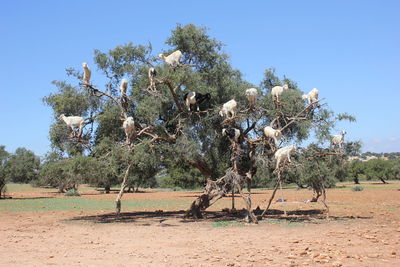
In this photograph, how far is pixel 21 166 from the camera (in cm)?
4262

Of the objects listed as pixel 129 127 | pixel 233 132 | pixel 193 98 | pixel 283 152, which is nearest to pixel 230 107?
pixel 233 132

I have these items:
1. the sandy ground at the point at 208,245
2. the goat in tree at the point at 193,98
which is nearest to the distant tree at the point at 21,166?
the sandy ground at the point at 208,245

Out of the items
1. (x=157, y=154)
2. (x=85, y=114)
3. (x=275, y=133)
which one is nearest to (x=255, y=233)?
(x=275, y=133)

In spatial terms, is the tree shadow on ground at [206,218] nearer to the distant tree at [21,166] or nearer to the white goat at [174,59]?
the white goat at [174,59]

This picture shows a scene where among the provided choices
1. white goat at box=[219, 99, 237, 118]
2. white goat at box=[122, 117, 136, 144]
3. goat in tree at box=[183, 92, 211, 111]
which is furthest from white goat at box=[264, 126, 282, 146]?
white goat at box=[122, 117, 136, 144]

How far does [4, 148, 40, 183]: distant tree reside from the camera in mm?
39656

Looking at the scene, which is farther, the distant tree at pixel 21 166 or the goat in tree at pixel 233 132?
the distant tree at pixel 21 166

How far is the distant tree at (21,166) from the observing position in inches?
1561

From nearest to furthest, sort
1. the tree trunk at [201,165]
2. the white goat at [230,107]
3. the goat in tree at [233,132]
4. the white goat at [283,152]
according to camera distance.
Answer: the white goat at [283,152], the white goat at [230,107], the goat in tree at [233,132], the tree trunk at [201,165]

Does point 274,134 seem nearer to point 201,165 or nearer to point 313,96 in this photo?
point 313,96

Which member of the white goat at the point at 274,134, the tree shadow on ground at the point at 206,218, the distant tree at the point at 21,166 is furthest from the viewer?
the distant tree at the point at 21,166

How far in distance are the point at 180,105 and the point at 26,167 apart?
32.4 metres

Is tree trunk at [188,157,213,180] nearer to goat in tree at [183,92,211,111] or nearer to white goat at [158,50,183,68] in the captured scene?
goat in tree at [183,92,211,111]

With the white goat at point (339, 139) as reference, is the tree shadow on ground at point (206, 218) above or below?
below
